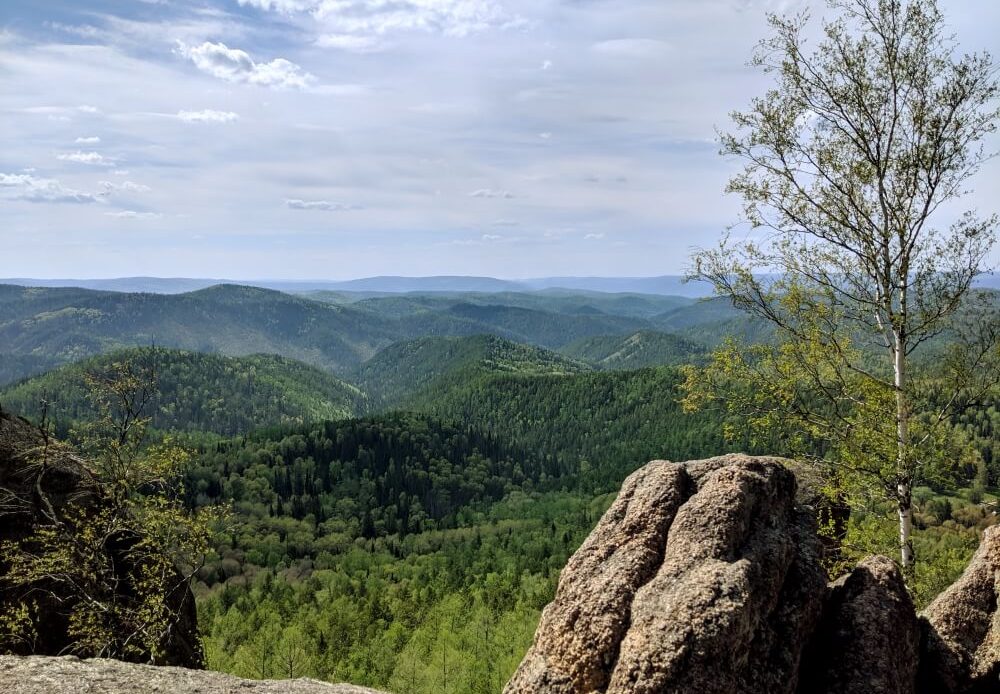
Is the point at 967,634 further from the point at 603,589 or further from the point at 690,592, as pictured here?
the point at 603,589

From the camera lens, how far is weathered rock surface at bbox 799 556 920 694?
13039 millimetres

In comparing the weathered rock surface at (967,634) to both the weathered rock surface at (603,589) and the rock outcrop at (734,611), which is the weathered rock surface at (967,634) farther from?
the weathered rock surface at (603,589)

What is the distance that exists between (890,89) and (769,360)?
1001cm

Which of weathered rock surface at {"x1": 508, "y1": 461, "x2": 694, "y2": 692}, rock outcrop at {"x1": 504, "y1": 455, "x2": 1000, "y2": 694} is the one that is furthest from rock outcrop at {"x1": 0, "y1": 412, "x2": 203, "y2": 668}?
rock outcrop at {"x1": 504, "y1": 455, "x2": 1000, "y2": 694}

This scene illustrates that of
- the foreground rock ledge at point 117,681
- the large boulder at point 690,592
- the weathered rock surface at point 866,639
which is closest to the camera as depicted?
the large boulder at point 690,592

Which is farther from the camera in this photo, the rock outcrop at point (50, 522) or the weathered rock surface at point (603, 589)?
the rock outcrop at point (50, 522)

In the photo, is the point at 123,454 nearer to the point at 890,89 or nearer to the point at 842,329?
the point at 842,329

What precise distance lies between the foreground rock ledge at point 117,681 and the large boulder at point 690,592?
41.4 feet

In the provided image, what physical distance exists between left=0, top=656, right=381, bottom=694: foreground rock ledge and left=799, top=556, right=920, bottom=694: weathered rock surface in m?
15.9

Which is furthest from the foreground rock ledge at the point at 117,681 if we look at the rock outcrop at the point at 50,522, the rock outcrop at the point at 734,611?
the rock outcrop at the point at 734,611

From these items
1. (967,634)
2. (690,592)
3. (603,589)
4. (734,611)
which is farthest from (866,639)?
(603,589)

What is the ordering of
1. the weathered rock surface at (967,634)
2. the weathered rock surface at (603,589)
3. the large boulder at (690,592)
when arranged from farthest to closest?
the weathered rock surface at (967,634) → the weathered rock surface at (603,589) → the large boulder at (690,592)

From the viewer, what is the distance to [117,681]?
20281 millimetres

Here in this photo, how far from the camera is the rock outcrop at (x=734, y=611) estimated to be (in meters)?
11.3
